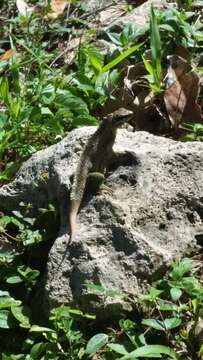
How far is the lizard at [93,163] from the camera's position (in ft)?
16.4

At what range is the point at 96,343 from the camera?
14.1ft

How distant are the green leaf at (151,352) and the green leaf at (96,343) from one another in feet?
0.63

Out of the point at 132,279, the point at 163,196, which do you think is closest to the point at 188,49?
the point at 163,196

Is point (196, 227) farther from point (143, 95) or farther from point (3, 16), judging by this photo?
point (3, 16)

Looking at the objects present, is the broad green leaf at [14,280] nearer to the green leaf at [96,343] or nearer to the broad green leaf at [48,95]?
the green leaf at [96,343]

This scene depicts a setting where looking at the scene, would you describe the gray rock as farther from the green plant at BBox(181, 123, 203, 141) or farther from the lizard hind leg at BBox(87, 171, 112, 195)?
the green plant at BBox(181, 123, 203, 141)

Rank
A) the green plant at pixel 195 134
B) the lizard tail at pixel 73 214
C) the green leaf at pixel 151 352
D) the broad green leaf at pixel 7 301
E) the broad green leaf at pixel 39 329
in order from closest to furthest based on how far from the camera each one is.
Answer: the green leaf at pixel 151 352 < the broad green leaf at pixel 39 329 < the broad green leaf at pixel 7 301 < the lizard tail at pixel 73 214 < the green plant at pixel 195 134

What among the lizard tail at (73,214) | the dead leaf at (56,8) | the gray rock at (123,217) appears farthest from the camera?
the dead leaf at (56,8)

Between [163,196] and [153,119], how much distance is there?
1.85 meters

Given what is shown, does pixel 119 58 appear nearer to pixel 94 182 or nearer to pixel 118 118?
pixel 118 118

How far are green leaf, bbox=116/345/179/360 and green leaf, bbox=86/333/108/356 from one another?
0.19 metres

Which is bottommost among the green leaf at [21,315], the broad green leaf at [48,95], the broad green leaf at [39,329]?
the green leaf at [21,315]

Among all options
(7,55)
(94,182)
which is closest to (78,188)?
(94,182)

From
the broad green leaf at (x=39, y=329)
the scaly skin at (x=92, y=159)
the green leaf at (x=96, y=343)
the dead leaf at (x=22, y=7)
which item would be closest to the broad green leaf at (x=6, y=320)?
the broad green leaf at (x=39, y=329)
